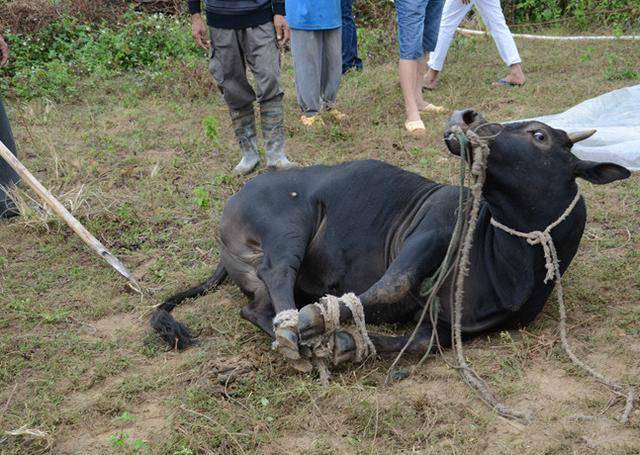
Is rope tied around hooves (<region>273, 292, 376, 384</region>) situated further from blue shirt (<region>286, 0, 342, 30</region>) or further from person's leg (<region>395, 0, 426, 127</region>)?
blue shirt (<region>286, 0, 342, 30</region>)

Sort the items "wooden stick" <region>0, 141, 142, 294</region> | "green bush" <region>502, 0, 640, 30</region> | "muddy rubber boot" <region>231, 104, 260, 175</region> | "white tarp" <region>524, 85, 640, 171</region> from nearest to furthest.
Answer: "wooden stick" <region>0, 141, 142, 294</region>, "white tarp" <region>524, 85, 640, 171</region>, "muddy rubber boot" <region>231, 104, 260, 175</region>, "green bush" <region>502, 0, 640, 30</region>

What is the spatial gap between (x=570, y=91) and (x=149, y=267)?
176 inches

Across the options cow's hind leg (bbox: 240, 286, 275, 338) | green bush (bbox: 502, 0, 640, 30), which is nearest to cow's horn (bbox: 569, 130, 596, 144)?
cow's hind leg (bbox: 240, 286, 275, 338)

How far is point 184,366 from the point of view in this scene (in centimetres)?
383

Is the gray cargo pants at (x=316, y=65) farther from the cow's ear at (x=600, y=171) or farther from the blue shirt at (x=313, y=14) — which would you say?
the cow's ear at (x=600, y=171)

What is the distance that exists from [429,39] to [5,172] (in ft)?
12.9

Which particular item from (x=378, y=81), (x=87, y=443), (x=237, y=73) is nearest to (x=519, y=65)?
(x=378, y=81)

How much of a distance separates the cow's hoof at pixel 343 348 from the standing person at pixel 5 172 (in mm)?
3362

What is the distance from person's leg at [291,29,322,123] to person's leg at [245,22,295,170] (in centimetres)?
96

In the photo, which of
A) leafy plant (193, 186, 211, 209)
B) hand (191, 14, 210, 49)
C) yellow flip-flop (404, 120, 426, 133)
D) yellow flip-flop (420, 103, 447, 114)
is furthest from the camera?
yellow flip-flop (420, 103, 447, 114)

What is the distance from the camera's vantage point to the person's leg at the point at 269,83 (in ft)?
19.5

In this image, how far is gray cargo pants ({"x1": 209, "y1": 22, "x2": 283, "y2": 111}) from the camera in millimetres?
5945

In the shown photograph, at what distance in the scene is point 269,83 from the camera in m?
6.09

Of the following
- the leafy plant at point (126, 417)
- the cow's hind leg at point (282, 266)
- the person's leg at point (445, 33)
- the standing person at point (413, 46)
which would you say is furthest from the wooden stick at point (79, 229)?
the person's leg at point (445, 33)
